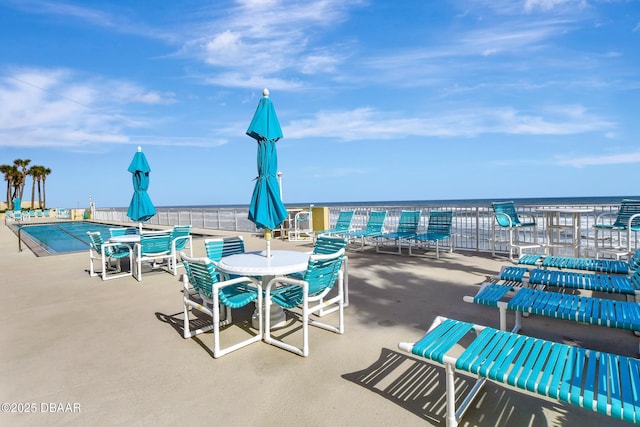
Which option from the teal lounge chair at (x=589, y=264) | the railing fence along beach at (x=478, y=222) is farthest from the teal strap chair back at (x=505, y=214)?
the teal lounge chair at (x=589, y=264)

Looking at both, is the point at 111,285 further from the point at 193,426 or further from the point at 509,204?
the point at 509,204

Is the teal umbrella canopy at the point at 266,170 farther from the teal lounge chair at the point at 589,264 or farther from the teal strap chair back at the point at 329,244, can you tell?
the teal lounge chair at the point at 589,264

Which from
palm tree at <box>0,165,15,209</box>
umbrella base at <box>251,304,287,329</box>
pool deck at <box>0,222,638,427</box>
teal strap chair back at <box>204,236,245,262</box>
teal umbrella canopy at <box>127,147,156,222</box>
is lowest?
pool deck at <box>0,222,638,427</box>

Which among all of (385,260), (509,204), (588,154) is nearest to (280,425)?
(385,260)

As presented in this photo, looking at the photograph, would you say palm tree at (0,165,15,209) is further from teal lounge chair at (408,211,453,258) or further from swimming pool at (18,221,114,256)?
teal lounge chair at (408,211,453,258)

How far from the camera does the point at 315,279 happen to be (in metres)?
3.09

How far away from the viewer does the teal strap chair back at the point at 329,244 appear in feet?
13.0

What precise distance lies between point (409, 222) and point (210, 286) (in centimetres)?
598

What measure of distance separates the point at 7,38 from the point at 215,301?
43.9 feet

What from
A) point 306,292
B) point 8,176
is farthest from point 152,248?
point 8,176

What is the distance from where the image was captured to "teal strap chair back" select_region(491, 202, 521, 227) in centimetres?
639

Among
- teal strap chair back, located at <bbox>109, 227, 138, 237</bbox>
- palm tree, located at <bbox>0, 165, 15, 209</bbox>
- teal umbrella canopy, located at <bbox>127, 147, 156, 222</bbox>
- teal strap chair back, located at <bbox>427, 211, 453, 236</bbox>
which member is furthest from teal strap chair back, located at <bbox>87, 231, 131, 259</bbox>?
palm tree, located at <bbox>0, 165, 15, 209</bbox>

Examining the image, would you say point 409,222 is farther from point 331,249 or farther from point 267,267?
point 267,267

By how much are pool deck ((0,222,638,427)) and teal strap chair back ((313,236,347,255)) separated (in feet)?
2.41
